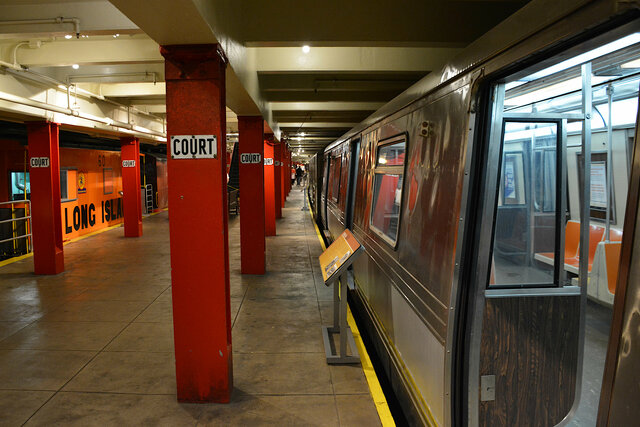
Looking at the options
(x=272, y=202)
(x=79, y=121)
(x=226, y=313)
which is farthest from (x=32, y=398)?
(x=272, y=202)

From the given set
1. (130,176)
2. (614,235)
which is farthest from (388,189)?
(130,176)

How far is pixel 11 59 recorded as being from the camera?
612 centimetres

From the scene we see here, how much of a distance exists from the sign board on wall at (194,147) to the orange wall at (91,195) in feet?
32.6

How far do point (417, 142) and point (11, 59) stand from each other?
606 cm

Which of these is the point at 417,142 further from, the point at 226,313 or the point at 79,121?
the point at 79,121

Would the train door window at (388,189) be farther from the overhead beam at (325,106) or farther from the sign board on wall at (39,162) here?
the sign board on wall at (39,162)

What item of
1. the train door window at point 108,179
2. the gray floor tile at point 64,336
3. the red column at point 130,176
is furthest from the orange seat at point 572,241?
the train door window at point 108,179

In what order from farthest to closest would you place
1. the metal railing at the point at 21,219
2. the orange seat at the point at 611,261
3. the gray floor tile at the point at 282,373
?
1. the metal railing at the point at 21,219
2. the orange seat at the point at 611,261
3. the gray floor tile at the point at 282,373

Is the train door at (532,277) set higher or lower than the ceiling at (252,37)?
lower

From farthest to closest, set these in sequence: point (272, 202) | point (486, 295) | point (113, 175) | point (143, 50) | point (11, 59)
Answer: point (113, 175) → point (272, 202) → point (11, 59) → point (143, 50) → point (486, 295)

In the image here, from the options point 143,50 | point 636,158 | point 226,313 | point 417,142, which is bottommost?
point 226,313

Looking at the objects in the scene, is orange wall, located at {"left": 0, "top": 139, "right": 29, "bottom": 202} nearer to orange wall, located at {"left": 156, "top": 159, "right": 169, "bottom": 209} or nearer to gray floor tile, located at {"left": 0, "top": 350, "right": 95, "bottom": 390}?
gray floor tile, located at {"left": 0, "top": 350, "right": 95, "bottom": 390}

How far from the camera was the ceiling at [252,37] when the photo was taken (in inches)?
129

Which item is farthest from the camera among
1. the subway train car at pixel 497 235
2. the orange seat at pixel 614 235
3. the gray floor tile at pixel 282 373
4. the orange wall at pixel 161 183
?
the orange wall at pixel 161 183
